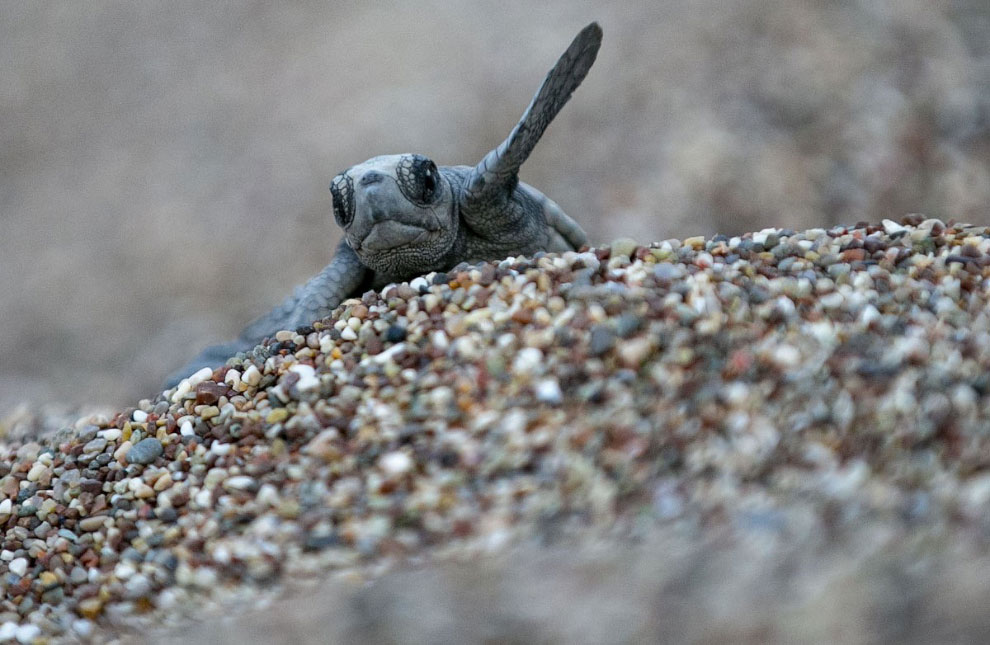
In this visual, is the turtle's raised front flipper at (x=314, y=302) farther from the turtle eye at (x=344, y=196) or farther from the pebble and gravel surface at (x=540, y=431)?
the pebble and gravel surface at (x=540, y=431)

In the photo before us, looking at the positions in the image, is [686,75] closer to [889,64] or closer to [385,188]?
[889,64]

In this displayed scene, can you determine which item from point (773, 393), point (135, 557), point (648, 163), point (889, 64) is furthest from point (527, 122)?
point (889, 64)

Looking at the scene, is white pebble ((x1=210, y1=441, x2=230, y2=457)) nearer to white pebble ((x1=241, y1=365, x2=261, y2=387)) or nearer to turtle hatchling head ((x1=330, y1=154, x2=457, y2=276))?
white pebble ((x1=241, y1=365, x2=261, y2=387))

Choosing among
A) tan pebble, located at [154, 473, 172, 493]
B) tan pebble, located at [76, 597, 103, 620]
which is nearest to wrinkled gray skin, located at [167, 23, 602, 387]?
tan pebble, located at [154, 473, 172, 493]

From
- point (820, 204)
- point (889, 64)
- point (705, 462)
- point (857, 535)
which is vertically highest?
point (889, 64)

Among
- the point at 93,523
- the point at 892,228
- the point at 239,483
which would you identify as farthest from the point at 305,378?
the point at 892,228

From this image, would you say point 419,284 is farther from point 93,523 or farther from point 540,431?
point 93,523

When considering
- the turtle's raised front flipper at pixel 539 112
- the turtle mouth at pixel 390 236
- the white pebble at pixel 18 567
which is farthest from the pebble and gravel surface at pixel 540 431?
the turtle's raised front flipper at pixel 539 112
